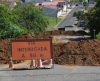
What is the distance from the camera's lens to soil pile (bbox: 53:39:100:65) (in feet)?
83.4

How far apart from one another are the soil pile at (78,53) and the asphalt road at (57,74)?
1.39 m

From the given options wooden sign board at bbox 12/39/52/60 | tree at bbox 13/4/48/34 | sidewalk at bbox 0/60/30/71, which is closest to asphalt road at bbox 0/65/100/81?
wooden sign board at bbox 12/39/52/60

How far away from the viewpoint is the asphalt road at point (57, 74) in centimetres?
2030

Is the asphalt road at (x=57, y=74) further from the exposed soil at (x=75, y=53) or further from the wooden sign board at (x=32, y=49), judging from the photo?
the exposed soil at (x=75, y=53)

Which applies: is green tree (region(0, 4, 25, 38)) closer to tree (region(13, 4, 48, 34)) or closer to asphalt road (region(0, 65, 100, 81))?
tree (region(13, 4, 48, 34))

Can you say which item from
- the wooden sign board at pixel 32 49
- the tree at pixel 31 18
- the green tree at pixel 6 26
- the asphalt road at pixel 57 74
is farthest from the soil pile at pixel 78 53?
the tree at pixel 31 18

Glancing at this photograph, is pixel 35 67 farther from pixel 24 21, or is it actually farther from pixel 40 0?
pixel 40 0

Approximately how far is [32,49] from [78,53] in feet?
12.3

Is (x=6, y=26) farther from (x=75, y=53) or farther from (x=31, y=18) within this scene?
(x=75, y=53)

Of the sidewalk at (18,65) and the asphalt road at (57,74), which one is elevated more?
the asphalt road at (57,74)

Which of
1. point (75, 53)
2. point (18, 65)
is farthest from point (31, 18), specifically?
point (18, 65)

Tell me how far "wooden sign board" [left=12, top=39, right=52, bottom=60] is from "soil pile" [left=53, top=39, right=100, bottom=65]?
6.93 feet

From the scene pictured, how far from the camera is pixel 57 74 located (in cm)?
2150

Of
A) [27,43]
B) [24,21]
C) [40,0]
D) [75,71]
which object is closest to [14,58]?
[27,43]
